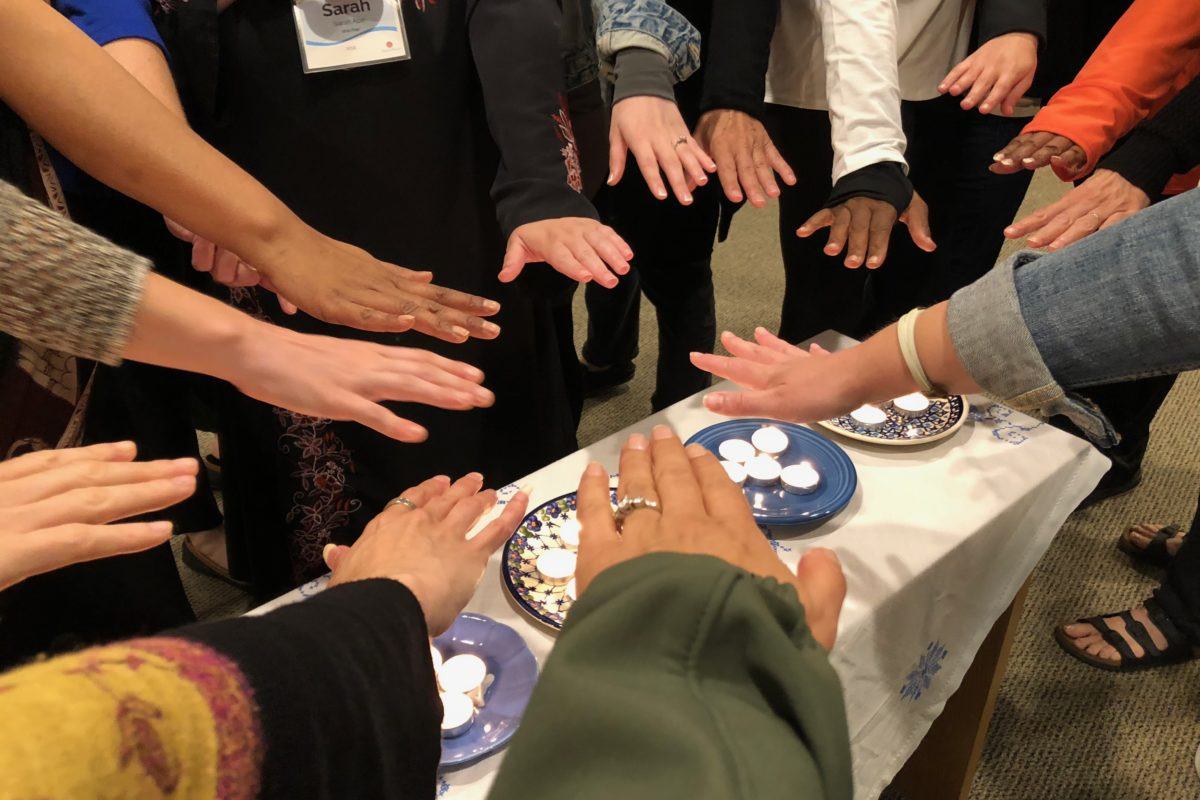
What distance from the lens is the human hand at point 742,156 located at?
1.22m

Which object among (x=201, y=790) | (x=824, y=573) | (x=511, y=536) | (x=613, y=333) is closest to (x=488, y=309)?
(x=511, y=536)

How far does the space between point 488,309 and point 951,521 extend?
0.59 meters

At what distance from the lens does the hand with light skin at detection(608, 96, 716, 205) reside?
1.15 metres

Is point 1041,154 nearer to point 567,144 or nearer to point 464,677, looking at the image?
point 567,144

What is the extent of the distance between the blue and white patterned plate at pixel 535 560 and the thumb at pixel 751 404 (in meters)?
0.16

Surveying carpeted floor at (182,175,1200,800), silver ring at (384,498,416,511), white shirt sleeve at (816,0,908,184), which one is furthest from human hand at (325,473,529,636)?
carpeted floor at (182,175,1200,800)

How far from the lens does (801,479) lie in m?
0.95

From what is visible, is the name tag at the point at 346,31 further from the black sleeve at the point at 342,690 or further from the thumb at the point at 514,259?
the black sleeve at the point at 342,690

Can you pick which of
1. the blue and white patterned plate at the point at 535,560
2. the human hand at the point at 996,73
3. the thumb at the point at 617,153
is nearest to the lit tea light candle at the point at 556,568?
the blue and white patterned plate at the point at 535,560

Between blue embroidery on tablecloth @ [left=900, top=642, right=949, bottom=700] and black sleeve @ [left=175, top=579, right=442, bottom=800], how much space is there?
68 cm

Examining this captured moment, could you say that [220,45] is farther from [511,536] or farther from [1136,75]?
[1136,75]

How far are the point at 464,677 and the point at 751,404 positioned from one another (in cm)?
41

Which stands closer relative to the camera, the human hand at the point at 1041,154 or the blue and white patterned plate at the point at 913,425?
the blue and white patterned plate at the point at 913,425

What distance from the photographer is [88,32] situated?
0.88 meters
